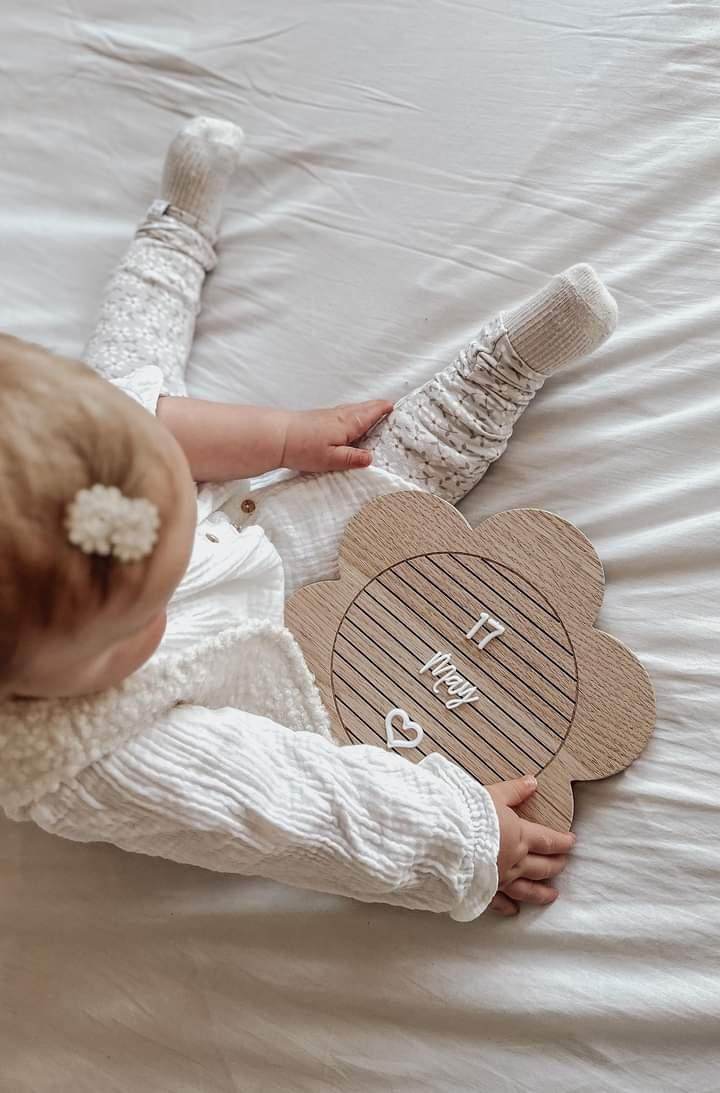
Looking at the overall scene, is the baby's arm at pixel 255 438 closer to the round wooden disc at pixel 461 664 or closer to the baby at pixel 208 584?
the baby at pixel 208 584

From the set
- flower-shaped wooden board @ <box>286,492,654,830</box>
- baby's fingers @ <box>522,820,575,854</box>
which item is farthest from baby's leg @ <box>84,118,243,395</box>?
baby's fingers @ <box>522,820,575,854</box>

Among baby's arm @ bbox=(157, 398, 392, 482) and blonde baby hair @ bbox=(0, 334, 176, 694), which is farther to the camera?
baby's arm @ bbox=(157, 398, 392, 482)

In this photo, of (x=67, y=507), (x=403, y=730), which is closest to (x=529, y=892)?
(x=403, y=730)

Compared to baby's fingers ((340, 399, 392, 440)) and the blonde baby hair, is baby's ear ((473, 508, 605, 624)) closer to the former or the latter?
baby's fingers ((340, 399, 392, 440))

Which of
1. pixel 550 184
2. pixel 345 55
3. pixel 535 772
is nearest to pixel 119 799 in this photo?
pixel 535 772

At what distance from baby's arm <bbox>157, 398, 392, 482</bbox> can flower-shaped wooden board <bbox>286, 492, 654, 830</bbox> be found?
6 cm

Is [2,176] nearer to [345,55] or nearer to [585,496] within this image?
[345,55]

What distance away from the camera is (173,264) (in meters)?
0.91

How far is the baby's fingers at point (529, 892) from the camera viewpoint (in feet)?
2.24

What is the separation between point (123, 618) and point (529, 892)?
0.39 metres

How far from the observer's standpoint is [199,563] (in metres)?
0.69

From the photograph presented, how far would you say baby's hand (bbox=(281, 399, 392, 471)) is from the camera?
797mm

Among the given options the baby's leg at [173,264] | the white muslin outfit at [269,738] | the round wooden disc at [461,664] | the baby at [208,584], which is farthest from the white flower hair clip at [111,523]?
the baby's leg at [173,264]

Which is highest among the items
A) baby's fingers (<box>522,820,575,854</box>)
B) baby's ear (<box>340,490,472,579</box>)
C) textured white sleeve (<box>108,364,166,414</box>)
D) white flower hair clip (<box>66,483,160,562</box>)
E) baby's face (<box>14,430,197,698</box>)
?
white flower hair clip (<box>66,483,160,562</box>)
